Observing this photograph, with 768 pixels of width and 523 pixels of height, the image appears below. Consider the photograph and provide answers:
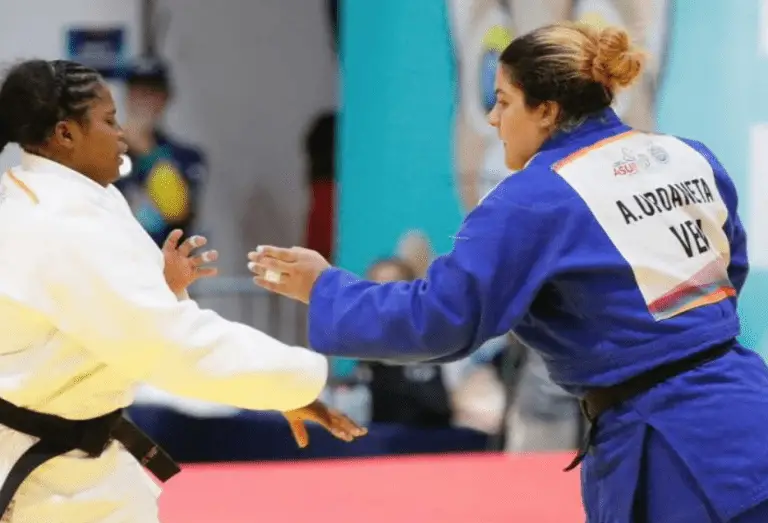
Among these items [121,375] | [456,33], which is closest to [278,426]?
[456,33]

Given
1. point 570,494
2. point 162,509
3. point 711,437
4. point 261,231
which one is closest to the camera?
point 711,437

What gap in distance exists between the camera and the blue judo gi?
7.31ft

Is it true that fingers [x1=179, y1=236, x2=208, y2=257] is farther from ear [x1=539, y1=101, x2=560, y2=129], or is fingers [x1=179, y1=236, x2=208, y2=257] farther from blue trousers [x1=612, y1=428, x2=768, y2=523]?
blue trousers [x1=612, y1=428, x2=768, y2=523]

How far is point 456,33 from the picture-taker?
19.6 feet

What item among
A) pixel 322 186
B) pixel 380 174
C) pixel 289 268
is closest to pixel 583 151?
pixel 289 268

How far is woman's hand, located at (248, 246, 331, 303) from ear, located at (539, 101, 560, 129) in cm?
47

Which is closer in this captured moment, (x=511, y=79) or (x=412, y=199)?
(x=511, y=79)

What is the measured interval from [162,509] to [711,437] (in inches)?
74.5

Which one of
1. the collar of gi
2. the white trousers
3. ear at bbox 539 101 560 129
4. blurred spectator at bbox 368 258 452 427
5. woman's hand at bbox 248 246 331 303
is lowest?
blurred spectator at bbox 368 258 452 427

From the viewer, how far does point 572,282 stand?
2.26 m

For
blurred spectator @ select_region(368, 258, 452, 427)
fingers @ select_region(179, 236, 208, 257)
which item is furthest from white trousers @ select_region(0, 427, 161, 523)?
blurred spectator @ select_region(368, 258, 452, 427)

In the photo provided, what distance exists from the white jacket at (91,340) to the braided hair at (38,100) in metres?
0.06

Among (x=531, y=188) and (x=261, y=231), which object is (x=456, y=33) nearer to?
(x=261, y=231)

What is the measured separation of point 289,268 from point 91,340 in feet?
1.31
